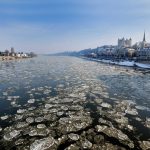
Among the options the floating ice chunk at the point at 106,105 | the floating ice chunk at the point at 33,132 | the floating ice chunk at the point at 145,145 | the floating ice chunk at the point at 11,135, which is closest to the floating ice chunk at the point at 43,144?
the floating ice chunk at the point at 33,132

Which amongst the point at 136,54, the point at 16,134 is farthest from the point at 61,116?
the point at 136,54

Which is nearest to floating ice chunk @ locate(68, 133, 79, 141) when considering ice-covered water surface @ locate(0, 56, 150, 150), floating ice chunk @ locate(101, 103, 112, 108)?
ice-covered water surface @ locate(0, 56, 150, 150)

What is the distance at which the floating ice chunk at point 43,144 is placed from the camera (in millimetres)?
8039

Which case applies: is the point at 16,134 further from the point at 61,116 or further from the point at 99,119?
the point at 99,119

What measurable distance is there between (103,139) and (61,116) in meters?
3.68

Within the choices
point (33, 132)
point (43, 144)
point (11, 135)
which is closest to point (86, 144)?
point (43, 144)

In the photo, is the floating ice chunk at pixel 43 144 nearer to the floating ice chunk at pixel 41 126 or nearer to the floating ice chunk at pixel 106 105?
the floating ice chunk at pixel 41 126

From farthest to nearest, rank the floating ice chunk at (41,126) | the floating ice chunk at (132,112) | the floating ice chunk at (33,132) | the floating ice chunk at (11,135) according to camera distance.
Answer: the floating ice chunk at (132,112)
the floating ice chunk at (41,126)
the floating ice chunk at (33,132)
the floating ice chunk at (11,135)

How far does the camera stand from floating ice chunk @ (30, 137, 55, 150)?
8.04 meters

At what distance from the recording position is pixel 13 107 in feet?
43.7

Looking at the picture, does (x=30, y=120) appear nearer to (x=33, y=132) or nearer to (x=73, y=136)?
(x=33, y=132)

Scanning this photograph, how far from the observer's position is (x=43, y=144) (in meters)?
8.27

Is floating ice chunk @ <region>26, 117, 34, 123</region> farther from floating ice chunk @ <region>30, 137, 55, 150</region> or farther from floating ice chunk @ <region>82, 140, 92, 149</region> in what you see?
floating ice chunk @ <region>82, 140, 92, 149</region>

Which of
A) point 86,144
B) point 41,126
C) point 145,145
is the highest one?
point 41,126
